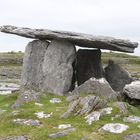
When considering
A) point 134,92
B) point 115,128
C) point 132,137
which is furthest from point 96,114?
point 134,92

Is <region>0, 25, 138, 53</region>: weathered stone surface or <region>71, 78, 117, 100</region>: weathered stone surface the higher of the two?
<region>0, 25, 138, 53</region>: weathered stone surface

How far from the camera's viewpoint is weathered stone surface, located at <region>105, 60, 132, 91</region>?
36.1m

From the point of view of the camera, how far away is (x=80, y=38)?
3172 cm

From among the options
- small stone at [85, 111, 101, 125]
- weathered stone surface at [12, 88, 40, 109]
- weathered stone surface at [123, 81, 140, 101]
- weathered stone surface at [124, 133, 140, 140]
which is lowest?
weathered stone surface at [12, 88, 40, 109]

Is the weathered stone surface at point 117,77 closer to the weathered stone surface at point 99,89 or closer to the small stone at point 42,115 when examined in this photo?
the weathered stone surface at point 99,89

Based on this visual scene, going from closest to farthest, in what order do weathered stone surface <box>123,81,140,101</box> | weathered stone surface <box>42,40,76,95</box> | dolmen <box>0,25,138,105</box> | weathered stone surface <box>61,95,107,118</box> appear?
1. weathered stone surface <box>61,95,107,118</box>
2. weathered stone surface <box>123,81,140,101</box>
3. dolmen <box>0,25,138,105</box>
4. weathered stone surface <box>42,40,76,95</box>

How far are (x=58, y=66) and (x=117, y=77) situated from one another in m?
5.51

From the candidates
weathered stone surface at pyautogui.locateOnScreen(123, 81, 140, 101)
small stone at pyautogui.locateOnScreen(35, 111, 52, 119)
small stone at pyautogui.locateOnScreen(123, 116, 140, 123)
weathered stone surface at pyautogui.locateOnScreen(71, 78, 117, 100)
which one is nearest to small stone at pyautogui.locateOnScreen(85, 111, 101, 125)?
small stone at pyautogui.locateOnScreen(123, 116, 140, 123)

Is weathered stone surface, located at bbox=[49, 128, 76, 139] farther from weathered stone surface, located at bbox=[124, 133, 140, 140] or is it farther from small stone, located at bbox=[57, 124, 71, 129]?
weathered stone surface, located at bbox=[124, 133, 140, 140]

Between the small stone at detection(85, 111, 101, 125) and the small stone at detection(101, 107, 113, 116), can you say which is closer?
the small stone at detection(85, 111, 101, 125)

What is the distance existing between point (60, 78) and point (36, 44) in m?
3.52

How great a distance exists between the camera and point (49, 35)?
3253 cm

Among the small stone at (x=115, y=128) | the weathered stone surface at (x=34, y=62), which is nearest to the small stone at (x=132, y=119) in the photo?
the small stone at (x=115, y=128)

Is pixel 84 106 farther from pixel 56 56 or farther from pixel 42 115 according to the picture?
pixel 56 56
